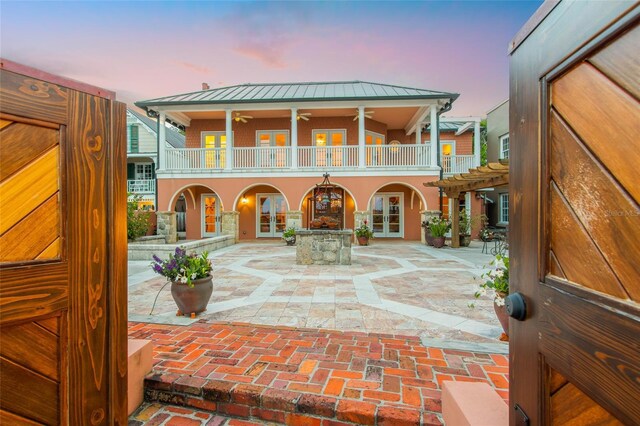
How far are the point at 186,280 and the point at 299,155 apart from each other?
9885 mm

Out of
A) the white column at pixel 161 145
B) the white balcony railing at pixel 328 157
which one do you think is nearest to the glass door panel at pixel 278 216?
the white balcony railing at pixel 328 157

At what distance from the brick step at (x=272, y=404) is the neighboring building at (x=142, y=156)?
63.4 ft

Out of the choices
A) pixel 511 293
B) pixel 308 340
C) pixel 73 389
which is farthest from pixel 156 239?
pixel 511 293

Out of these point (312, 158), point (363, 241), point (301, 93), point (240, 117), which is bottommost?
point (363, 241)

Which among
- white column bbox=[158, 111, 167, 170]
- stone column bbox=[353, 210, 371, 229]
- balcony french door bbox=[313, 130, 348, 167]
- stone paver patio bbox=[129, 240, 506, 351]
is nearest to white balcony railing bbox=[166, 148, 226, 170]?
white column bbox=[158, 111, 167, 170]

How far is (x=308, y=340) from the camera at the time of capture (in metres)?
2.92

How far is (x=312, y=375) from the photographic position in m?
2.29

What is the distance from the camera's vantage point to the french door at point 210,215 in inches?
573

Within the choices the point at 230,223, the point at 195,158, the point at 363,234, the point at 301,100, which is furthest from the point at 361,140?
the point at 195,158

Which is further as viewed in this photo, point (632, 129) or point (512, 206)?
point (512, 206)

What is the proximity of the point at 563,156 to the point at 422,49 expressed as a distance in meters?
13.5

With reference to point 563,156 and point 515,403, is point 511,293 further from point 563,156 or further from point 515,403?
point 563,156

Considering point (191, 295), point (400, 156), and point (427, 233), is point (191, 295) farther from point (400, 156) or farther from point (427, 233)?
point (400, 156)

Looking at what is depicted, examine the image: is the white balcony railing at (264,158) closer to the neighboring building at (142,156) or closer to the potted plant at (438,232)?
the potted plant at (438,232)
